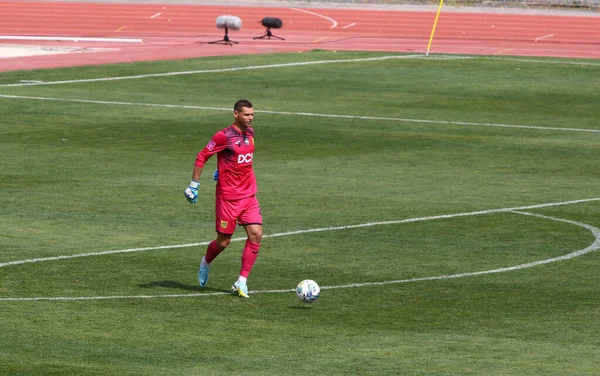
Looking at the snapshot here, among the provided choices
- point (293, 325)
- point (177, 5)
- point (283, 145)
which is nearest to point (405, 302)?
point (293, 325)

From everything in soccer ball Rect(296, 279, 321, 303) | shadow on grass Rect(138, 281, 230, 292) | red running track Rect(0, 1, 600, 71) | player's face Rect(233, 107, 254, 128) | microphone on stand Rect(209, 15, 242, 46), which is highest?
player's face Rect(233, 107, 254, 128)

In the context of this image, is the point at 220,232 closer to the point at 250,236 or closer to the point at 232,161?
the point at 250,236

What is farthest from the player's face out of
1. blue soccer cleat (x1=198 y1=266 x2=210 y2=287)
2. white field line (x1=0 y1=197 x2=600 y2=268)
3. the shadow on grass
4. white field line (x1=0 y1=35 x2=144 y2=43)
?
white field line (x1=0 y1=35 x2=144 y2=43)

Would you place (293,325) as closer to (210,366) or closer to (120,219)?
(210,366)

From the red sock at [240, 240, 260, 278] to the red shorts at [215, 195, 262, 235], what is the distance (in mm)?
232

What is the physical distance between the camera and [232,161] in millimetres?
13562

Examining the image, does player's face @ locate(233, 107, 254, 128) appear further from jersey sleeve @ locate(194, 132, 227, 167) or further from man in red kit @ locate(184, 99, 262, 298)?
jersey sleeve @ locate(194, 132, 227, 167)

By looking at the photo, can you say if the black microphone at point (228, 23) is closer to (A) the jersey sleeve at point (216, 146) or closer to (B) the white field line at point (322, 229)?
(B) the white field line at point (322, 229)

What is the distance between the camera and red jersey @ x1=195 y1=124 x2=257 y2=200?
13.5 m

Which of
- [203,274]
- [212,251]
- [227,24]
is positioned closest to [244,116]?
[212,251]

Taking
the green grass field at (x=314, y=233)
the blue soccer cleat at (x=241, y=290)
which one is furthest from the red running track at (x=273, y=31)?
the blue soccer cleat at (x=241, y=290)

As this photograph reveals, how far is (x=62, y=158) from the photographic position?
22734 mm

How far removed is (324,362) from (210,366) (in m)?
0.94

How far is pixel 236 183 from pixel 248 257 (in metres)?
0.79
